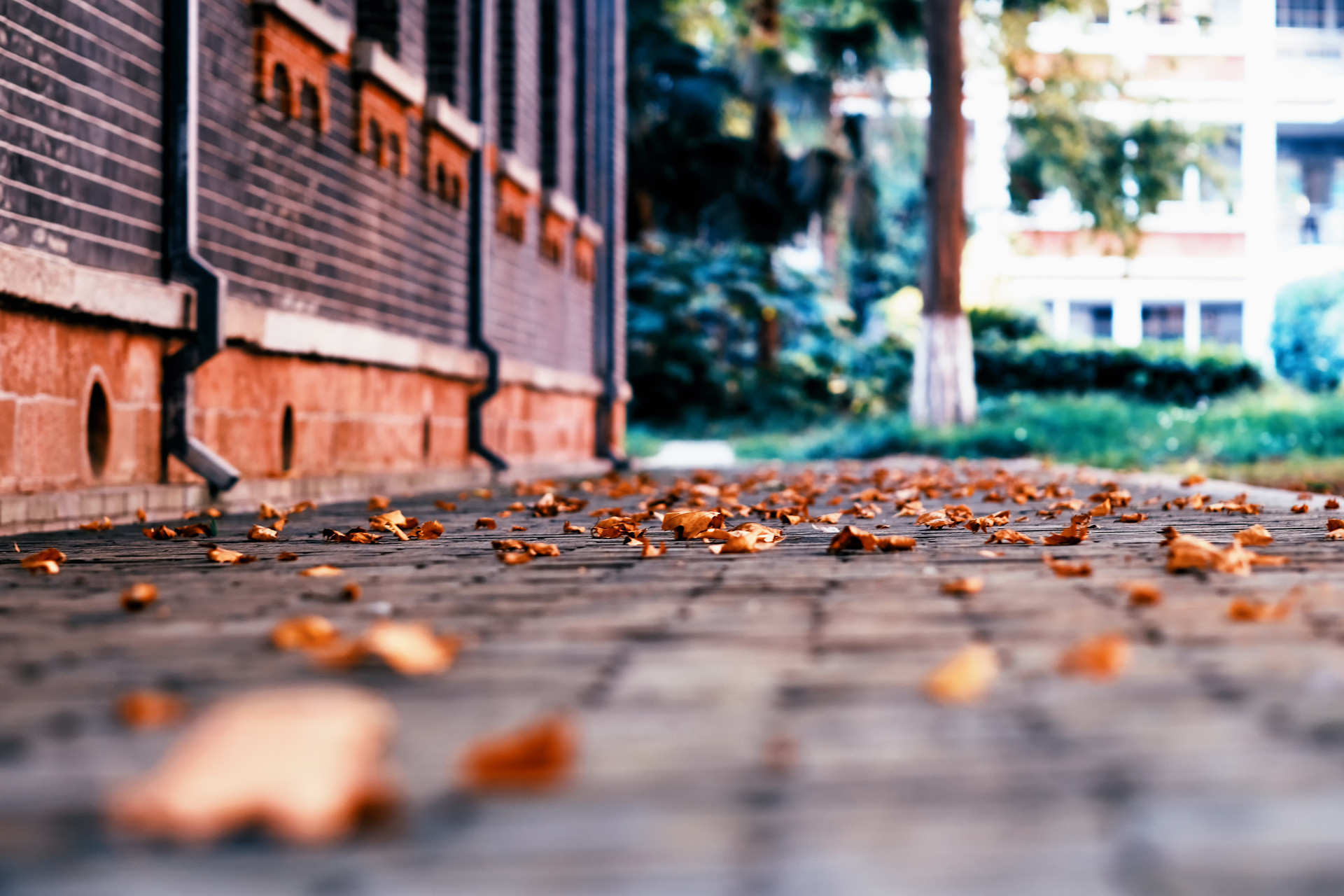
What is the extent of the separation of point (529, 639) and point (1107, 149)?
849 inches

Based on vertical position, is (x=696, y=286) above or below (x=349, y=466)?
above

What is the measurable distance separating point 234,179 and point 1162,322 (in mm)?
29444

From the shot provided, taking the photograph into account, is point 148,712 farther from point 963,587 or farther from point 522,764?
point 963,587

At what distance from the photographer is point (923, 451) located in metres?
18.2

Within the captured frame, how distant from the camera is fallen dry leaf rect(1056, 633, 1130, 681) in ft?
7.35

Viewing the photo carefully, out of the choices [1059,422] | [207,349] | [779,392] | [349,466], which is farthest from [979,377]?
[207,349]

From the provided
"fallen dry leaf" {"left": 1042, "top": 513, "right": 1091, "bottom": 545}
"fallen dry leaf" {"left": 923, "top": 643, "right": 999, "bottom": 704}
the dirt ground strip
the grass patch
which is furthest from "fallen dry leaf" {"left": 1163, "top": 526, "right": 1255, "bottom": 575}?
the grass patch

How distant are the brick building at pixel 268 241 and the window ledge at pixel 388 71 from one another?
0.02 m

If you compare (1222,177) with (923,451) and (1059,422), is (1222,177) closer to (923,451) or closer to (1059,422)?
(1059,422)

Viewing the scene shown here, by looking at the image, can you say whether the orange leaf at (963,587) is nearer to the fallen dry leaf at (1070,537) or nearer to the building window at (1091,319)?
the fallen dry leaf at (1070,537)

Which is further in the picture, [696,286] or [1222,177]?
[696,286]

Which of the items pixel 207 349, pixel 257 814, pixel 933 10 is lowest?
pixel 257 814

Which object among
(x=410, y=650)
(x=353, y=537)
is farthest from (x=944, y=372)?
(x=410, y=650)

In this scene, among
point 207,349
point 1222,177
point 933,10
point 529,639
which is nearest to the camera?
point 529,639
